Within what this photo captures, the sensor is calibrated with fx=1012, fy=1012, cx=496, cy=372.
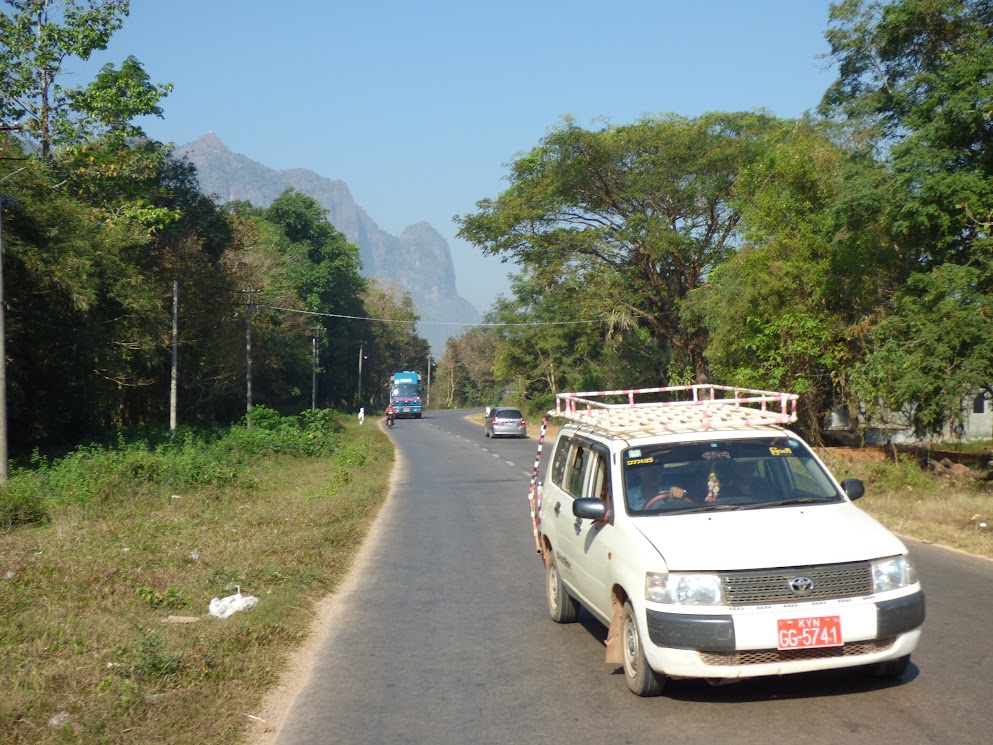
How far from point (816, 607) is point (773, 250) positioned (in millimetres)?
22330

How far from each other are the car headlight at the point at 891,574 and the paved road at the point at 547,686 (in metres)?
0.70

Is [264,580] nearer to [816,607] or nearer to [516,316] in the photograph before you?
[816,607]

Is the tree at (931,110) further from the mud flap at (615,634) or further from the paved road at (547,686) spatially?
the mud flap at (615,634)

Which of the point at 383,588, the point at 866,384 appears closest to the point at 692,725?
the point at 383,588

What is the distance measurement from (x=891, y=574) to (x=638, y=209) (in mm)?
34897

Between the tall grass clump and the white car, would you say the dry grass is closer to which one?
the tall grass clump

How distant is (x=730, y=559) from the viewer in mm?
5852

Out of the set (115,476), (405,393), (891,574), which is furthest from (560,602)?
(405,393)

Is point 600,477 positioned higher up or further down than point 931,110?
further down

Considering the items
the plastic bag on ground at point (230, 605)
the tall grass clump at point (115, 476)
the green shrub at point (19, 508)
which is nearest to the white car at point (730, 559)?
the plastic bag on ground at point (230, 605)

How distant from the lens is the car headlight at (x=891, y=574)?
19.5ft

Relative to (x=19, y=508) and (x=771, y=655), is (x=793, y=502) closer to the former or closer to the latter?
(x=771, y=655)

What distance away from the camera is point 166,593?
1003 centimetres

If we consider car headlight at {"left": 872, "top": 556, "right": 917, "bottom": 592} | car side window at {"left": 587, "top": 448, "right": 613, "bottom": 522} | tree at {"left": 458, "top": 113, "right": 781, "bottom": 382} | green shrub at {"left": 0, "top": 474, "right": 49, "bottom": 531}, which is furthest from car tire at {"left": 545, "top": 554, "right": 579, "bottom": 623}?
tree at {"left": 458, "top": 113, "right": 781, "bottom": 382}
